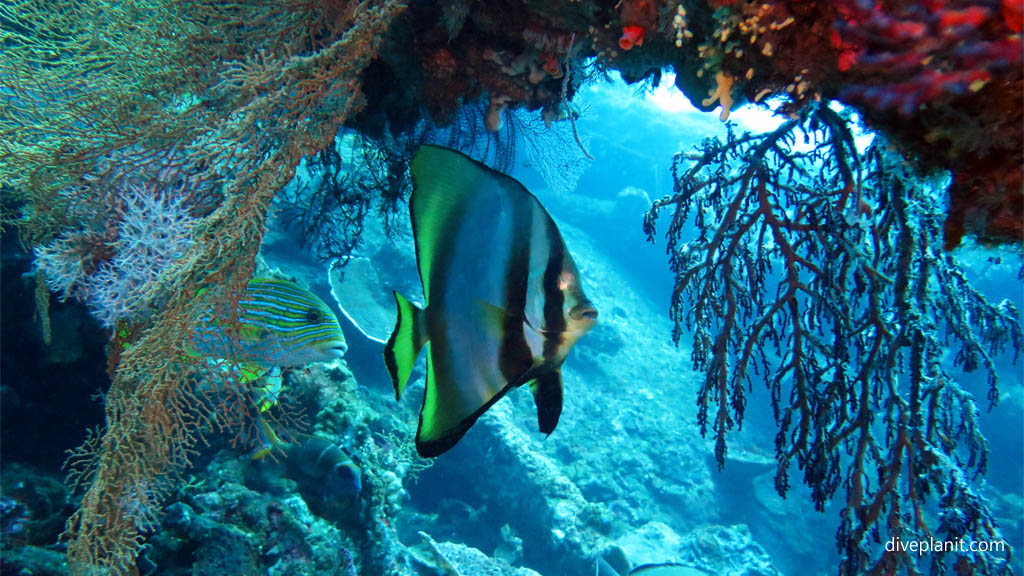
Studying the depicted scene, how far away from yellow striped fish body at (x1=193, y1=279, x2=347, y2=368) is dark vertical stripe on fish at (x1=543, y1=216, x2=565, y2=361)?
1.99m

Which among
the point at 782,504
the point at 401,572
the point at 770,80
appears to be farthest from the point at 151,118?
the point at 782,504

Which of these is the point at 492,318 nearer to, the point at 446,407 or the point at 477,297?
the point at 477,297

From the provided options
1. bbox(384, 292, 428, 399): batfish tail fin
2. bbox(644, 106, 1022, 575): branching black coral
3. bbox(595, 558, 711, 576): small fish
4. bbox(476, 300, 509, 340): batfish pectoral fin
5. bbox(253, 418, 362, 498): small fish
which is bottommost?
bbox(253, 418, 362, 498): small fish

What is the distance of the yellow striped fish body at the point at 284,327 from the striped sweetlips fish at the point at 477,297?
1.73 metres

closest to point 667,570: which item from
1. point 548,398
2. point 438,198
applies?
point 548,398

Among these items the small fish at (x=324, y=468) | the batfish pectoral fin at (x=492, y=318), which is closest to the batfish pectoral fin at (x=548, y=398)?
the batfish pectoral fin at (x=492, y=318)

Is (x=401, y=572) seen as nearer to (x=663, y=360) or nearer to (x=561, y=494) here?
(x=561, y=494)

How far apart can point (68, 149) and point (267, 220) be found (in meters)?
1.55

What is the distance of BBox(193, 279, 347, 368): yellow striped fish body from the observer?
2559mm

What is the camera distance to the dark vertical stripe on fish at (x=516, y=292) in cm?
106

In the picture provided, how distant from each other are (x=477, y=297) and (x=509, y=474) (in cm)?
736

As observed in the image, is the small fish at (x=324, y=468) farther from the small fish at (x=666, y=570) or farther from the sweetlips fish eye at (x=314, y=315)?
the small fish at (x=666, y=570)

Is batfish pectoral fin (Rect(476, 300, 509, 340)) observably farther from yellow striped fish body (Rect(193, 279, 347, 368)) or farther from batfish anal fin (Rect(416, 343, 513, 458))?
yellow striped fish body (Rect(193, 279, 347, 368))

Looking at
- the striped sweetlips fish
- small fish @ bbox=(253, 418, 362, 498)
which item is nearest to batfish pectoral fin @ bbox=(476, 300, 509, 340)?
the striped sweetlips fish
